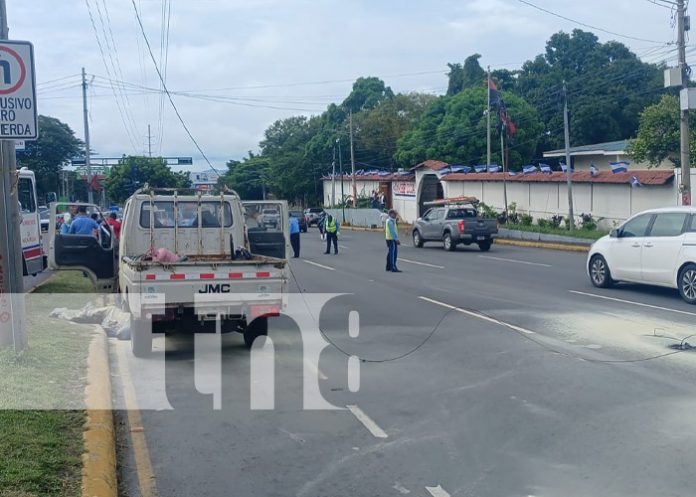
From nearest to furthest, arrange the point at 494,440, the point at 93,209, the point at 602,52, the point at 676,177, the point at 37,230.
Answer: the point at 494,440
the point at 37,230
the point at 93,209
the point at 676,177
the point at 602,52

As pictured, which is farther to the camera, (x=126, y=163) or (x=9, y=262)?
(x=126, y=163)

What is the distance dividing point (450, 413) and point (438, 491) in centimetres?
210

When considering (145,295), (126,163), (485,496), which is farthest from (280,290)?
(126,163)

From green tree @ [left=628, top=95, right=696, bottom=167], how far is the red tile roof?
142 inches

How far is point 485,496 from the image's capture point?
595 centimetres

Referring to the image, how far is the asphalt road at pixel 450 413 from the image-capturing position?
633 centimetres

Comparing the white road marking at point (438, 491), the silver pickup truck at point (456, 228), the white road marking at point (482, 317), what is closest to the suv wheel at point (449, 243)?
the silver pickup truck at point (456, 228)

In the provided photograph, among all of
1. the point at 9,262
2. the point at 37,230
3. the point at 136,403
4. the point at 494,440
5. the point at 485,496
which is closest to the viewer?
the point at 485,496

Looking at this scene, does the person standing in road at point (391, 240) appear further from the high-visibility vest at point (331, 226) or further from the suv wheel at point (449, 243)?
the suv wheel at point (449, 243)

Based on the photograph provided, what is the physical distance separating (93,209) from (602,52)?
55676mm

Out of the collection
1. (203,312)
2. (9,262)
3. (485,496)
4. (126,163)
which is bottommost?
(485,496)

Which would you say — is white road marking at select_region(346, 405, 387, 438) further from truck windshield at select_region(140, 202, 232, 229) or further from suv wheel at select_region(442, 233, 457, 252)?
suv wheel at select_region(442, 233, 457, 252)

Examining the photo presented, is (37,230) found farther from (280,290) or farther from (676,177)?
(676,177)

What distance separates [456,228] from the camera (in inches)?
1286
